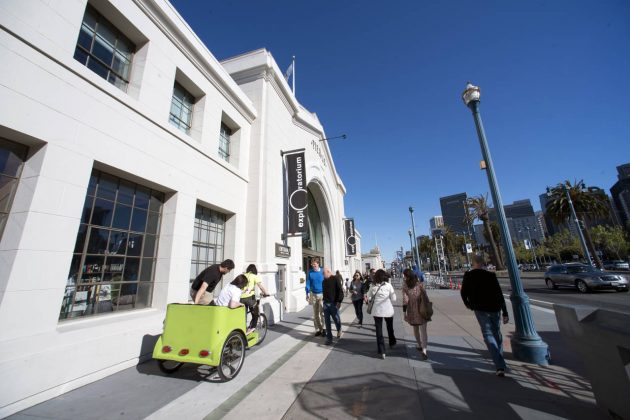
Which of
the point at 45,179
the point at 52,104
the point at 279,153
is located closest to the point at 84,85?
the point at 52,104

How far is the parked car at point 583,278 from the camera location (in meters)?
13.3

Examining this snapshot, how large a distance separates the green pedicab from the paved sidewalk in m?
0.39

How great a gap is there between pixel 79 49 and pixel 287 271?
9.13 meters

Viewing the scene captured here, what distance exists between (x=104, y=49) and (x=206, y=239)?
5.24 meters

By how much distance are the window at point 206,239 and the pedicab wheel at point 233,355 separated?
3501 mm

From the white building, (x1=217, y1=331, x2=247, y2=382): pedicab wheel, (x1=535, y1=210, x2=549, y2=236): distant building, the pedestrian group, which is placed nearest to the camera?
the white building

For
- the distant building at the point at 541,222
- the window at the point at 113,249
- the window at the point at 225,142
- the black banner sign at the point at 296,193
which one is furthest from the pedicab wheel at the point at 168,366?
the distant building at the point at 541,222

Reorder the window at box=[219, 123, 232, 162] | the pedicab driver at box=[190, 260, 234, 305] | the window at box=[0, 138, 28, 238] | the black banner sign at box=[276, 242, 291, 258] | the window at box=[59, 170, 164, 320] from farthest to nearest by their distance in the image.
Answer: the black banner sign at box=[276, 242, 291, 258], the window at box=[219, 123, 232, 162], the pedicab driver at box=[190, 260, 234, 305], the window at box=[59, 170, 164, 320], the window at box=[0, 138, 28, 238]

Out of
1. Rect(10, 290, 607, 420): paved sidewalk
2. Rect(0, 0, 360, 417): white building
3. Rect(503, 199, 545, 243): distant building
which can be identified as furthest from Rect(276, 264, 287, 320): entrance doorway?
Rect(503, 199, 545, 243): distant building

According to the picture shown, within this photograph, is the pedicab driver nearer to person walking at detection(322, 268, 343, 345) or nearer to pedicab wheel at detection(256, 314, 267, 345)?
pedicab wheel at detection(256, 314, 267, 345)

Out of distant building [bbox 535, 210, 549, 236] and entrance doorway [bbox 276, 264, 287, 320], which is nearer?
entrance doorway [bbox 276, 264, 287, 320]

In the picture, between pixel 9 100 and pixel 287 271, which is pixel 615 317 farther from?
pixel 287 271

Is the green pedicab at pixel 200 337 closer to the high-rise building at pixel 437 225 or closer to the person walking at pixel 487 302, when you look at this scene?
the person walking at pixel 487 302

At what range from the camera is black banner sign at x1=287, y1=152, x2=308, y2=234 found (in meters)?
11.4
